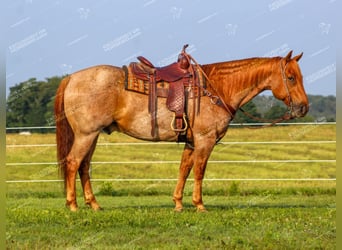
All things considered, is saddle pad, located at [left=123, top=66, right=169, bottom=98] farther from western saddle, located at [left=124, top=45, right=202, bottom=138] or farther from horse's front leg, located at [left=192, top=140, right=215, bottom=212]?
horse's front leg, located at [left=192, top=140, right=215, bottom=212]

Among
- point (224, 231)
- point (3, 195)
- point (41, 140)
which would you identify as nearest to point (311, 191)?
point (224, 231)

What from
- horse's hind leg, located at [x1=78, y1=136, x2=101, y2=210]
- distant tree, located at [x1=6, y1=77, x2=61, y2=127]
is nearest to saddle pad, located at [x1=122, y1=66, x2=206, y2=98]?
horse's hind leg, located at [x1=78, y1=136, x2=101, y2=210]

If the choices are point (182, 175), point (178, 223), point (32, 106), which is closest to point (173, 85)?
point (182, 175)

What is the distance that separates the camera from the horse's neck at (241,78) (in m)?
9.69

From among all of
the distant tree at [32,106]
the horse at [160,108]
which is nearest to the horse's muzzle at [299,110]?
the horse at [160,108]

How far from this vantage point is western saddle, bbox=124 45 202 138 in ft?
30.8

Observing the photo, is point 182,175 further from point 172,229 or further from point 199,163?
point 172,229

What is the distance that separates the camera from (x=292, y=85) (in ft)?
31.4

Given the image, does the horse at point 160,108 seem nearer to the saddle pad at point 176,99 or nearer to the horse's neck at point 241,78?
the horse's neck at point 241,78

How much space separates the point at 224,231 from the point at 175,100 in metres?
2.50

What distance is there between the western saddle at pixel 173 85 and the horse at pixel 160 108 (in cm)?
9

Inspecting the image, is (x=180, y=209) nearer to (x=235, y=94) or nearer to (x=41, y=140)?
(x=235, y=94)

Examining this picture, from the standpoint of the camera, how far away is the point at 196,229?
299 inches

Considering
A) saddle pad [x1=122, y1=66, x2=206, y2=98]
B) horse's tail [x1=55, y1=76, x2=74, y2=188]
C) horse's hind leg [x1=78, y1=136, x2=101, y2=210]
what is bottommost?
horse's hind leg [x1=78, y1=136, x2=101, y2=210]
